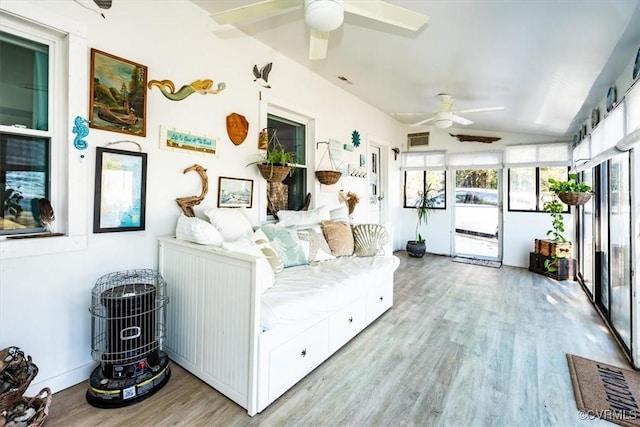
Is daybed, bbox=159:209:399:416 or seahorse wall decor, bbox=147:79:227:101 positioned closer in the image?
daybed, bbox=159:209:399:416

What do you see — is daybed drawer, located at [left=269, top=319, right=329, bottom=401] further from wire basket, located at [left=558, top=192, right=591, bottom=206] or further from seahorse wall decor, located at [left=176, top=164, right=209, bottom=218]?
wire basket, located at [left=558, top=192, right=591, bottom=206]

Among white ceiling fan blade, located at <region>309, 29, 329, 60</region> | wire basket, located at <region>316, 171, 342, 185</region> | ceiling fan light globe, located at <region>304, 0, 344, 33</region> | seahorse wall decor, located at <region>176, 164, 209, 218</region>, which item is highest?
white ceiling fan blade, located at <region>309, 29, 329, 60</region>

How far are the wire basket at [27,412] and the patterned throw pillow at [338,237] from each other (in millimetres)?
2269

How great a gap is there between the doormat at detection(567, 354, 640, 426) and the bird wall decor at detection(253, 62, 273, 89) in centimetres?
350

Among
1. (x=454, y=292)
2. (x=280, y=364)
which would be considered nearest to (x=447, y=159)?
(x=454, y=292)

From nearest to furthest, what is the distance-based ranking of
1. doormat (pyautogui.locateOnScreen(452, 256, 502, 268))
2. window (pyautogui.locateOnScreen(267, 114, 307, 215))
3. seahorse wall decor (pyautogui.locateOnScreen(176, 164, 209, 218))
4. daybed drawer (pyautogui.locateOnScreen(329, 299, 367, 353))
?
daybed drawer (pyautogui.locateOnScreen(329, 299, 367, 353)) < seahorse wall decor (pyautogui.locateOnScreen(176, 164, 209, 218)) < window (pyautogui.locateOnScreen(267, 114, 307, 215)) < doormat (pyautogui.locateOnScreen(452, 256, 502, 268))

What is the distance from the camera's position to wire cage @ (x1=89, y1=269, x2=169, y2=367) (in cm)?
172

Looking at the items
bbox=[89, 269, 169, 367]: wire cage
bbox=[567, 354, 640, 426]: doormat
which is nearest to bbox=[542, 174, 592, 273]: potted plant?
bbox=[567, 354, 640, 426]: doormat

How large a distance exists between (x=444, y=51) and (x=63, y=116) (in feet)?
9.50

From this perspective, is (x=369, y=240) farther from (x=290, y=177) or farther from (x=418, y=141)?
(x=418, y=141)

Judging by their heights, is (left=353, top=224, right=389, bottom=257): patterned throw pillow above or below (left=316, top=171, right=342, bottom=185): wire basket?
below


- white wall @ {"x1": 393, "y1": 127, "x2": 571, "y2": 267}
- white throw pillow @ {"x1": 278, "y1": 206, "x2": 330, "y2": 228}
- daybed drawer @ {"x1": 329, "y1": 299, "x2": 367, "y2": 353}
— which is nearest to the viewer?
daybed drawer @ {"x1": 329, "y1": 299, "x2": 367, "y2": 353}

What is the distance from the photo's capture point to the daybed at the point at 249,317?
165 centimetres

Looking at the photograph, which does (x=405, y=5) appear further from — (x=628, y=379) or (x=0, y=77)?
(x=628, y=379)
